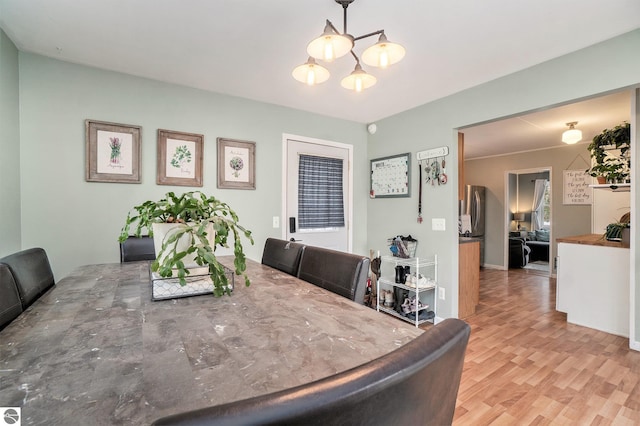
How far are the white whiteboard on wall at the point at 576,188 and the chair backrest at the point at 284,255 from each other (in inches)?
212

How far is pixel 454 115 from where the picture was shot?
9.18ft

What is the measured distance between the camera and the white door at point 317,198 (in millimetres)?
3213

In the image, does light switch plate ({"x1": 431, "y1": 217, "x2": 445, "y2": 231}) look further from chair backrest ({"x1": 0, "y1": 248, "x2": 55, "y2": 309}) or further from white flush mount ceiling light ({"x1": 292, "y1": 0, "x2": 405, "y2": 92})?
chair backrest ({"x1": 0, "y1": 248, "x2": 55, "y2": 309})

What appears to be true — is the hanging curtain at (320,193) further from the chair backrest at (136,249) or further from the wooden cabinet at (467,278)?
the chair backrest at (136,249)

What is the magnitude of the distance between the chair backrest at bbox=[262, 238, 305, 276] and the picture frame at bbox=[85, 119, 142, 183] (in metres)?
1.43

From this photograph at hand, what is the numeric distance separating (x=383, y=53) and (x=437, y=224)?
1974 mm

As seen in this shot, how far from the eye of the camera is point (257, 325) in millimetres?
824

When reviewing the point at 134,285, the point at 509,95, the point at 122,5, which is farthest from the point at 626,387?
the point at 122,5

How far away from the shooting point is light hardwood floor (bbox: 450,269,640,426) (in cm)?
160

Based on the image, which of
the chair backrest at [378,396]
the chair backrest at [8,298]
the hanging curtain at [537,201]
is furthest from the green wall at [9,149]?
the hanging curtain at [537,201]

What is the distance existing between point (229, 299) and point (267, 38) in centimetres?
172

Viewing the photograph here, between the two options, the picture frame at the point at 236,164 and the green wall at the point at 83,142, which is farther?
the picture frame at the point at 236,164

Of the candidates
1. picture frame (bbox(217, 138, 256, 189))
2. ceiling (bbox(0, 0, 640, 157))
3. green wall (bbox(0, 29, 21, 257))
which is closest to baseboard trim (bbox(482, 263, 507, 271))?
ceiling (bbox(0, 0, 640, 157))

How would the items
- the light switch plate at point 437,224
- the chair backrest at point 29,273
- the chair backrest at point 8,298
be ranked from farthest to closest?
the light switch plate at point 437,224
the chair backrest at point 29,273
the chair backrest at point 8,298
